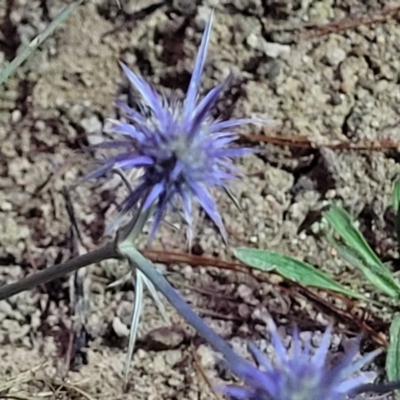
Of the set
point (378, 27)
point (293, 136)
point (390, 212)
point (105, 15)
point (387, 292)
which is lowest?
point (387, 292)

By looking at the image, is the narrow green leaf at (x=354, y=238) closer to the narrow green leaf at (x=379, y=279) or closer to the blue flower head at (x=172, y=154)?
the narrow green leaf at (x=379, y=279)

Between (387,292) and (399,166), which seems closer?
(387,292)

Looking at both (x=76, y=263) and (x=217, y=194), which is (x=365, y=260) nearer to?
(x=217, y=194)

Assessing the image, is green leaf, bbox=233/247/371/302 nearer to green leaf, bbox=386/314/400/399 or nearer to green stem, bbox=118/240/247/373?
green leaf, bbox=386/314/400/399

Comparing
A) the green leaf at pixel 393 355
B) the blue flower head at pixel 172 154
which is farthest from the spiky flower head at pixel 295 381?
the green leaf at pixel 393 355

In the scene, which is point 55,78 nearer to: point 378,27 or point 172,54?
point 172,54

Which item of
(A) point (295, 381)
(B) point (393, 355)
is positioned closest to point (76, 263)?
(A) point (295, 381)

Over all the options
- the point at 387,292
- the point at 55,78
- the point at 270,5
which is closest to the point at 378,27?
the point at 270,5
